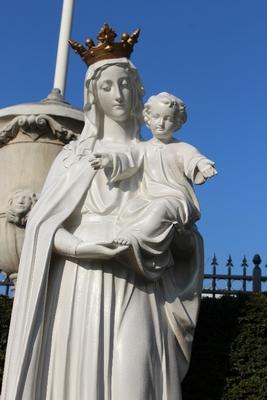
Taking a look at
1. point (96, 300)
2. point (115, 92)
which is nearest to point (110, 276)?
point (96, 300)

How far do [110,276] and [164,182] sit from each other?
0.78m

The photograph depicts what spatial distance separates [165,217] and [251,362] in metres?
1.98

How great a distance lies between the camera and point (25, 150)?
6.10 m

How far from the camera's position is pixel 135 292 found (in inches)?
172

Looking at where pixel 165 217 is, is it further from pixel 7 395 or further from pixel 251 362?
pixel 251 362

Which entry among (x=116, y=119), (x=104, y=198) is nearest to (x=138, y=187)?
(x=104, y=198)

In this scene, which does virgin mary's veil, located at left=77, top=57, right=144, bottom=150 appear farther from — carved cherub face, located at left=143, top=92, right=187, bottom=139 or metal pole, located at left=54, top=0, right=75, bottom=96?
metal pole, located at left=54, top=0, right=75, bottom=96

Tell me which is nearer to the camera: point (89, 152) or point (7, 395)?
point (7, 395)

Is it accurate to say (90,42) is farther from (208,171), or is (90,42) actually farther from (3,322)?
(3,322)

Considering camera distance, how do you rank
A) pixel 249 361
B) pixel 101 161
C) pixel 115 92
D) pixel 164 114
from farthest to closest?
1. pixel 249 361
2. pixel 115 92
3. pixel 164 114
4. pixel 101 161

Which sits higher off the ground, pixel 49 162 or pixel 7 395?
pixel 49 162

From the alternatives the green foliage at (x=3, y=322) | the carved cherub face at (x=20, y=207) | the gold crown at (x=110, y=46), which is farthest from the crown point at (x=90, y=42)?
the green foliage at (x=3, y=322)

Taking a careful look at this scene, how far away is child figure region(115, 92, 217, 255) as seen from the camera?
14.1ft

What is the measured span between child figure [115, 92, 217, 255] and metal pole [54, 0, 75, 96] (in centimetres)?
261
